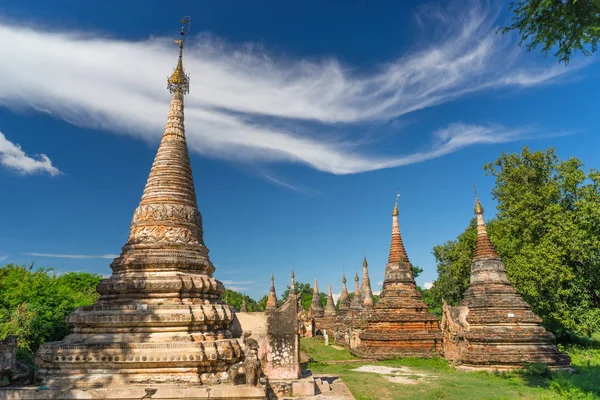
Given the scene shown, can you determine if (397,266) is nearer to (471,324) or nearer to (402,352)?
(402,352)

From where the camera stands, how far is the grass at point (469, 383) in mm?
13055

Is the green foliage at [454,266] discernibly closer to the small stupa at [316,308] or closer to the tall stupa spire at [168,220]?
the small stupa at [316,308]

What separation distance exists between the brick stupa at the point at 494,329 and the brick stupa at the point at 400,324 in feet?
8.53

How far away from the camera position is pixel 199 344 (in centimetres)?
1064

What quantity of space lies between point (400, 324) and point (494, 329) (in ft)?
21.3

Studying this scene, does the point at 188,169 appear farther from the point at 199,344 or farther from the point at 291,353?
the point at 291,353

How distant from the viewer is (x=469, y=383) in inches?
619

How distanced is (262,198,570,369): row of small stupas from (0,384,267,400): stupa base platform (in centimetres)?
1360

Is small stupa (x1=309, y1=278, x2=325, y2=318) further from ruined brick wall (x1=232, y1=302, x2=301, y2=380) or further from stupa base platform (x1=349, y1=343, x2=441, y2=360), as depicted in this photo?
ruined brick wall (x1=232, y1=302, x2=301, y2=380)

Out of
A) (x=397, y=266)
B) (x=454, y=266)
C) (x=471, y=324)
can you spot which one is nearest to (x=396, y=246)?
(x=397, y=266)

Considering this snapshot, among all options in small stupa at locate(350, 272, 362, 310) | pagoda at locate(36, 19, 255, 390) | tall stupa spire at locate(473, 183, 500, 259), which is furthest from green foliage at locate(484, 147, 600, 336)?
pagoda at locate(36, 19, 255, 390)

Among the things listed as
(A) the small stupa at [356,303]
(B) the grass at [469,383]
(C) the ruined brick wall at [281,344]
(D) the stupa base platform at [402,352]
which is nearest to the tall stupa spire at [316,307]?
(A) the small stupa at [356,303]

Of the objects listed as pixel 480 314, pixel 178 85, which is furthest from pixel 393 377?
pixel 178 85

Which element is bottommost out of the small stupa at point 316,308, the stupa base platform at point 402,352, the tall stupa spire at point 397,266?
the stupa base platform at point 402,352
